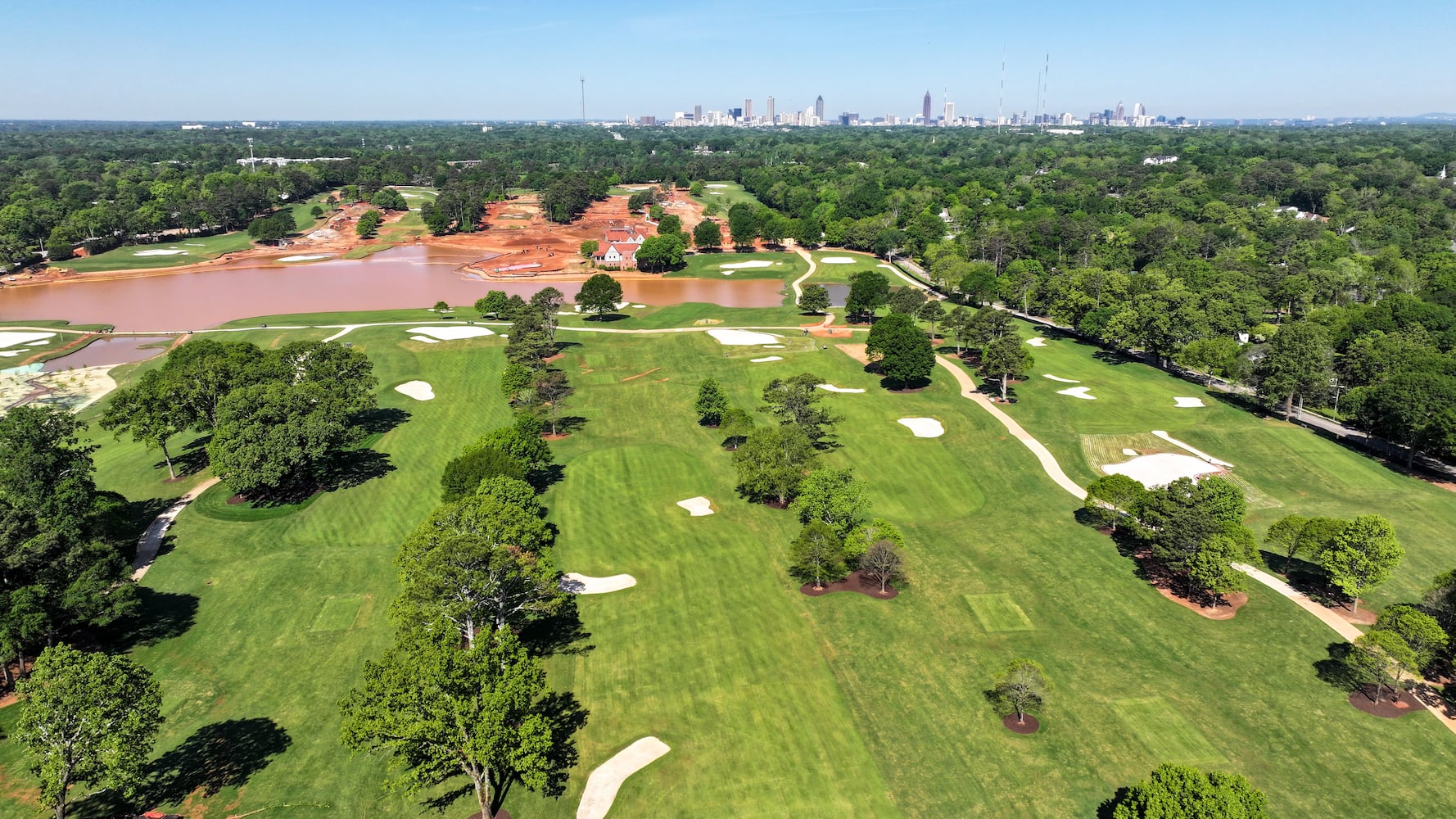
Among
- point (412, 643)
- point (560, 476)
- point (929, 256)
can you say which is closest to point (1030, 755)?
point (412, 643)

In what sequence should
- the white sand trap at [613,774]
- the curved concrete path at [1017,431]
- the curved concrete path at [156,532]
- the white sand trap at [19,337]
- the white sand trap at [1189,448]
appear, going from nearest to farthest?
1. the white sand trap at [613,774]
2. the curved concrete path at [156,532]
3. the curved concrete path at [1017,431]
4. the white sand trap at [1189,448]
5. the white sand trap at [19,337]

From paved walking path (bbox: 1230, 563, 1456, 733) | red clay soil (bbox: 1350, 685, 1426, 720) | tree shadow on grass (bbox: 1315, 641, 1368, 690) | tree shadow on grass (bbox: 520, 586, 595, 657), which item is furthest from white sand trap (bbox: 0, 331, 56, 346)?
red clay soil (bbox: 1350, 685, 1426, 720)

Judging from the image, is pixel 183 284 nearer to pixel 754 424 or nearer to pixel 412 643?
pixel 754 424

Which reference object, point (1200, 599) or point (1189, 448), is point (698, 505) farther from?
point (1189, 448)

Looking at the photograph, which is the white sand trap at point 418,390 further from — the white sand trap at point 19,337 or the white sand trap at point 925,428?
the white sand trap at point 19,337

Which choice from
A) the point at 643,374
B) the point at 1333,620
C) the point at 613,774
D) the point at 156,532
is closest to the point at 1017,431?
the point at 1333,620

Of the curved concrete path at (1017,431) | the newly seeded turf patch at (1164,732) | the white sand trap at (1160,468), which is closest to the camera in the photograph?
the newly seeded turf patch at (1164,732)

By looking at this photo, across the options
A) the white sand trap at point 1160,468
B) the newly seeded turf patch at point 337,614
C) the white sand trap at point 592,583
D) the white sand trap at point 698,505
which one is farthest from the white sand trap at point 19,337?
the white sand trap at point 1160,468

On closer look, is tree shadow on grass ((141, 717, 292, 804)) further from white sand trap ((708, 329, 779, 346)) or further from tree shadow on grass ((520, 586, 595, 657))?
white sand trap ((708, 329, 779, 346))
